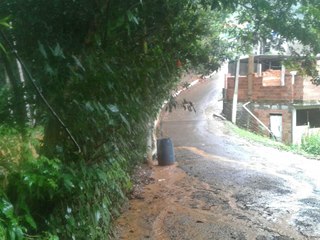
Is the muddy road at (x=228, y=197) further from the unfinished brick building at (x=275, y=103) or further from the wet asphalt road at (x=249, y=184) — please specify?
the unfinished brick building at (x=275, y=103)

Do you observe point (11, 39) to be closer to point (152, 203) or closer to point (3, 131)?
point (3, 131)

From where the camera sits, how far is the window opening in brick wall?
17453 millimetres

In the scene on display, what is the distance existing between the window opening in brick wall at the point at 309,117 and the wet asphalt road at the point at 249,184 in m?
4.38

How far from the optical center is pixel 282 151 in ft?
39.8

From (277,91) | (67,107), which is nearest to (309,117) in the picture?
(277,91)

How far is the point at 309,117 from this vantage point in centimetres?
1803

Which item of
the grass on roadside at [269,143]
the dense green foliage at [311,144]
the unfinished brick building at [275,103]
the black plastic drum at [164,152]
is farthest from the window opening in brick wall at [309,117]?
the black plastic drum at [164,152]

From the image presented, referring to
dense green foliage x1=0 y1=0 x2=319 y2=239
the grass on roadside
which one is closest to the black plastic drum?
the grass on roadside

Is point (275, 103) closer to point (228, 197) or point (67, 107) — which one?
point (228, 197)

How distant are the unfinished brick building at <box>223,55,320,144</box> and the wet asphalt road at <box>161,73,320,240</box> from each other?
2.32 meters

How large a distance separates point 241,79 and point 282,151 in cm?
595

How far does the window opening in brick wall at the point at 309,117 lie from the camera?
57.3 ft

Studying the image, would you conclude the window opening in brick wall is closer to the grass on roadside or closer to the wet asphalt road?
the grass on roadside

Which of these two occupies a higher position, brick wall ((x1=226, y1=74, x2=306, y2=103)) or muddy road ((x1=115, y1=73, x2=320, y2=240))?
brick wall ((x1=226, y1=74, x2=306, y2=103))
